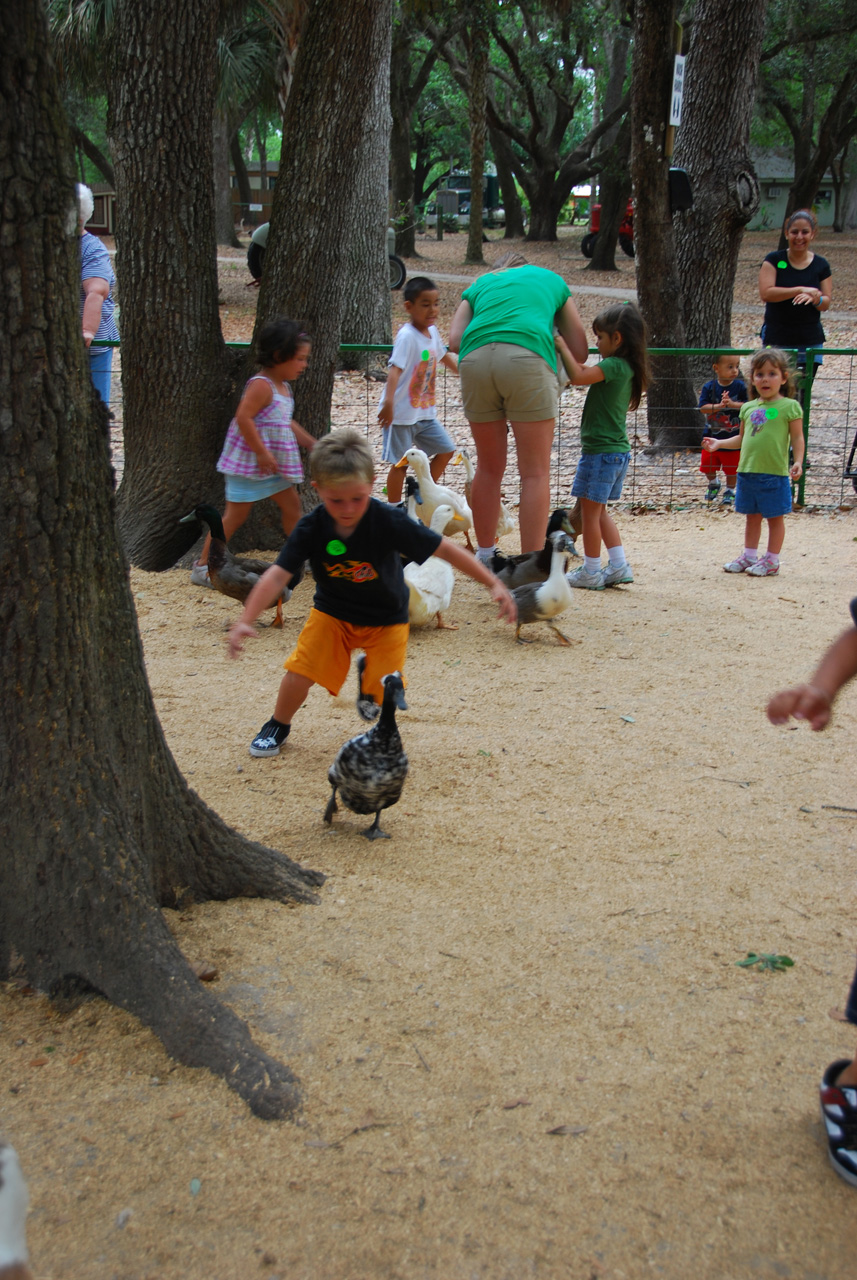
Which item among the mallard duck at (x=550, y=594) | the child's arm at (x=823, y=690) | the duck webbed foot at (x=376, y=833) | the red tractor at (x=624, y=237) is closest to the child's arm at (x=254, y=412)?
the mallard duck at (x=550, y=594)

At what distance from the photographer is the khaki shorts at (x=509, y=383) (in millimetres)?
6102

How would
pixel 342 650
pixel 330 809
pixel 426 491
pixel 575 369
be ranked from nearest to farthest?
pixel 330 809, pixel 342 650, pixel 575 369, pixel 426 491

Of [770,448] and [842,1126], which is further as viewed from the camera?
[770,448]

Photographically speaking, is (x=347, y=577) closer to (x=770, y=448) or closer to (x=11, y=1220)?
(x=11, y=1220)

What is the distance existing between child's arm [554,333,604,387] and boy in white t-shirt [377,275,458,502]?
0.91 m

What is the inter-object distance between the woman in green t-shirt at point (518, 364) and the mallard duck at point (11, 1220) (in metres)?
5.30

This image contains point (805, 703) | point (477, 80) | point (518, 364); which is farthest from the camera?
point (477, 80)

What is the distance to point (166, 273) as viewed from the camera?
670 centimetres

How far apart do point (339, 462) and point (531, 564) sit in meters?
2.66

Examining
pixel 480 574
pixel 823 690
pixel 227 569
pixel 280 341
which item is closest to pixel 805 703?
pixel 823 690

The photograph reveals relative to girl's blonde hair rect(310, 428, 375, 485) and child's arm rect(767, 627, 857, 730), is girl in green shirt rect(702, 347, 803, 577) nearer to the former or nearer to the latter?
girl's blonde hair rect(310, 428, 375, 485)

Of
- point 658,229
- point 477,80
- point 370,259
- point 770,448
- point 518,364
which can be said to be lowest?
point 770,448

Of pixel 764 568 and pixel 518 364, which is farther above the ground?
pixel 518 364

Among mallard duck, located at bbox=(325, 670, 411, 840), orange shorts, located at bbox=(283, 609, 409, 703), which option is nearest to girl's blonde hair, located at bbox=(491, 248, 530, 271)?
orange shorts, located at bbox=(283, 609, 409, 703)
